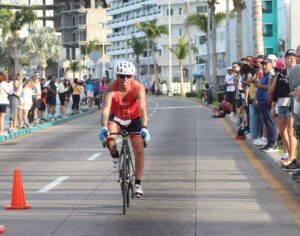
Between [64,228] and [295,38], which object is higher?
[295,38]

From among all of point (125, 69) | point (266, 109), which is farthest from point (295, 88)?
point (266, 109)

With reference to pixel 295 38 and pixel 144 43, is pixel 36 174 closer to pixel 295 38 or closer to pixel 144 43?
pixel 295 38

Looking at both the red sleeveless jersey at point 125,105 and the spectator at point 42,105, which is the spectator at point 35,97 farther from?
the red sleeveless jersey at point 125,105

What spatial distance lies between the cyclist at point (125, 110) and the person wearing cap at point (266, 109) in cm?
683

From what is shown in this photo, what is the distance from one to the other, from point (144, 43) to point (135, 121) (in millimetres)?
119957

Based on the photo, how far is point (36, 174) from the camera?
51.3 feet

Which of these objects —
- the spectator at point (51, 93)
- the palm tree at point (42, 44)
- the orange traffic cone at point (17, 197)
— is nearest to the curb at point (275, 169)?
the orange traffic cone at point (17, 197)

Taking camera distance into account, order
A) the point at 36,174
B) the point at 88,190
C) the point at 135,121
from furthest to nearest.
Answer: the point at 36,174 < the point at 88,190 < the point at 135,121

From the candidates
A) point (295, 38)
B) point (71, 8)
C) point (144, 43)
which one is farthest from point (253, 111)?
point (71, 8)

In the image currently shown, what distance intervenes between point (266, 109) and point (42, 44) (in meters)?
114

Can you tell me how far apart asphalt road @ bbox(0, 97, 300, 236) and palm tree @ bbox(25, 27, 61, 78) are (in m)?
108

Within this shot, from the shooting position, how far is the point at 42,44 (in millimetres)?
130125

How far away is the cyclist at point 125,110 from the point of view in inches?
435

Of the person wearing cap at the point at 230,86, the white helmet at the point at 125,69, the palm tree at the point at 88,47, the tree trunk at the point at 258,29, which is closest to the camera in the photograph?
the white helmet at the point at 125,69
